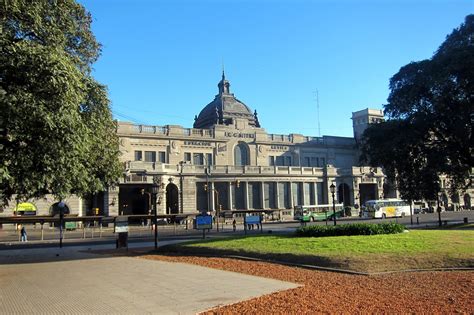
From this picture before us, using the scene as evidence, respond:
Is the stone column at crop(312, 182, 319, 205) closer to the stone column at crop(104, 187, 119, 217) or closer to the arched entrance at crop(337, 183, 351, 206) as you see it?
the arched entrance at crop(337, 183, 351, 206)

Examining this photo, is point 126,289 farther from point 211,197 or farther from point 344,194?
point 344,194

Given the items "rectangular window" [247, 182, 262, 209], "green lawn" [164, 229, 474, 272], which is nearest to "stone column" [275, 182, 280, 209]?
"rectangular window" [247, 182, 262, 209]

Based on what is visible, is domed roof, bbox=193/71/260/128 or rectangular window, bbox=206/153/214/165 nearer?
rectangular window, bbox=206/153/214/165

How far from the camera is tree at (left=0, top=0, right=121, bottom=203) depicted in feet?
39.8

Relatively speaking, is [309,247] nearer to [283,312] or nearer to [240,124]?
[283,312]

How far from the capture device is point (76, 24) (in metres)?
17.7

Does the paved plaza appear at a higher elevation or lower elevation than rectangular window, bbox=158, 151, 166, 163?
lower

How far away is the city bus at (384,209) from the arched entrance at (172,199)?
3187cm

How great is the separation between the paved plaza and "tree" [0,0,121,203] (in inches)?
124

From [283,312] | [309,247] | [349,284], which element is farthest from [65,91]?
[309,247]

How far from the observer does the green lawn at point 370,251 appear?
14.1 meters

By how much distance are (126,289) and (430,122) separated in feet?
83.5

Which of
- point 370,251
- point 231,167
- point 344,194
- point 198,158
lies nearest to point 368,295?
point 370,251

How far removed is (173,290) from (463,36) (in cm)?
2944
